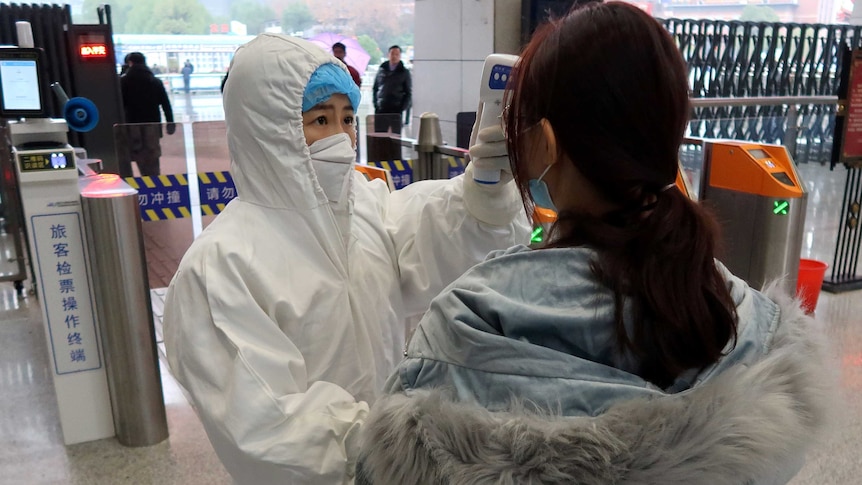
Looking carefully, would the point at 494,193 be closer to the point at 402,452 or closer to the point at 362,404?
the point at 362,404

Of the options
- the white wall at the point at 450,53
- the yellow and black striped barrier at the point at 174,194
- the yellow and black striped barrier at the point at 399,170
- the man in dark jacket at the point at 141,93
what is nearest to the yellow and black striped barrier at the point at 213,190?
the yellow and black striped barrier at the point at 174,194

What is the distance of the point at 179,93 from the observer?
496 inches

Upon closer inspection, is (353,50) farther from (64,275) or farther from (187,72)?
(64,275)

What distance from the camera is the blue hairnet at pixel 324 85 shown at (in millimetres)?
1322

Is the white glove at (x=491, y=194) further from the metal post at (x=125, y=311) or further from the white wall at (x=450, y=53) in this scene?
the white wall at (x=450, y=53)

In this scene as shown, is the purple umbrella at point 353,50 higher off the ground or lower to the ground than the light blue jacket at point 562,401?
higher

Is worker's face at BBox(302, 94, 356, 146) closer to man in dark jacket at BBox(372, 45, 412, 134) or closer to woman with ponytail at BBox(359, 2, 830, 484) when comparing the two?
woman with ponytail at BBox(359, 2, 830, 484)

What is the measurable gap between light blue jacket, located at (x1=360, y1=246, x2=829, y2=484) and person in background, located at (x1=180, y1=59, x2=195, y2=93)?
1204cm

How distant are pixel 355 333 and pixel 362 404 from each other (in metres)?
0.21

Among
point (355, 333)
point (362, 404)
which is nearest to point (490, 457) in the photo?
point (362, 404)

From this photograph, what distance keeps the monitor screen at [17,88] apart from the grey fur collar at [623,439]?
9.30 feet

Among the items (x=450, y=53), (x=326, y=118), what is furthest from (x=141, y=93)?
(x=326, y=118)

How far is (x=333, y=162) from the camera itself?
138 centimetres

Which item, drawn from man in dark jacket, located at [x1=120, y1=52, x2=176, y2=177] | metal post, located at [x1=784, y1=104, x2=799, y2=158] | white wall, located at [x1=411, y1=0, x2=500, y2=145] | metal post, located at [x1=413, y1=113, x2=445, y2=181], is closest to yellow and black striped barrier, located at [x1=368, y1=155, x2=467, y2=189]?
metal post, located at [x1=413, y1=113, x2=445, y2=181]
